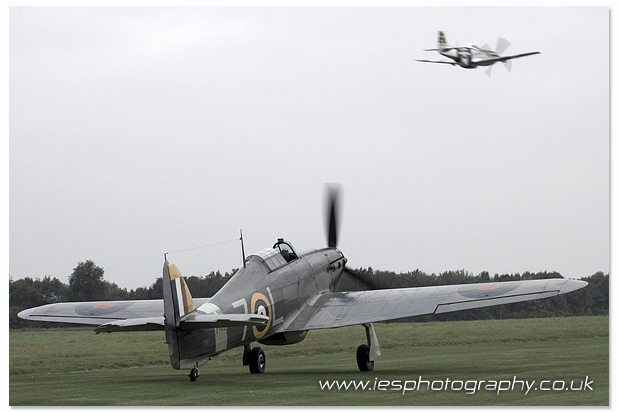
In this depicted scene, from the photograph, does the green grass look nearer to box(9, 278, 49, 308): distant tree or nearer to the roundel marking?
the roundel marking

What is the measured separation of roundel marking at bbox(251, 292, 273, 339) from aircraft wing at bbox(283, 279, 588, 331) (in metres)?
0.77

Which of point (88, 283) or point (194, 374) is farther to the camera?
point (88, 283)

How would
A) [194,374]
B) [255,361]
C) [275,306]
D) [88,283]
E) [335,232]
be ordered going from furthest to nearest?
1. [88,283]
2. [335,232]
3. [255,361]
4. [275,306]
5. [194,374]

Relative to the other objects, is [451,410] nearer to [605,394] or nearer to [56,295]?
[605,394]

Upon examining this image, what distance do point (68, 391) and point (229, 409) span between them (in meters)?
3.95

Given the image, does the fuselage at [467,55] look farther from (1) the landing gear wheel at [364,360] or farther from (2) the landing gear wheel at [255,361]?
(2) the landing gear wheel at [255,361]

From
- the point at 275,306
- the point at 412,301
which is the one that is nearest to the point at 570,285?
the point at 412,301

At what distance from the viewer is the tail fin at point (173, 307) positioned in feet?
45.6

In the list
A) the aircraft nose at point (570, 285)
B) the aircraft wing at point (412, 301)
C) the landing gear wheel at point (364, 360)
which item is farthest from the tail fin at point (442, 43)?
the landing gear wheel at point (364, 360)

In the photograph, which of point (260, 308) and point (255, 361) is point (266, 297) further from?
point (255, 361)

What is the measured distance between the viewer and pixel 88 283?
3114 cm

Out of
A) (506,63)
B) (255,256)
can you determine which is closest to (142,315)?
(255,256)

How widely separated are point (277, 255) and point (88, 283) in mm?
15396

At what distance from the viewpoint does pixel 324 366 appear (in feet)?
61.4
